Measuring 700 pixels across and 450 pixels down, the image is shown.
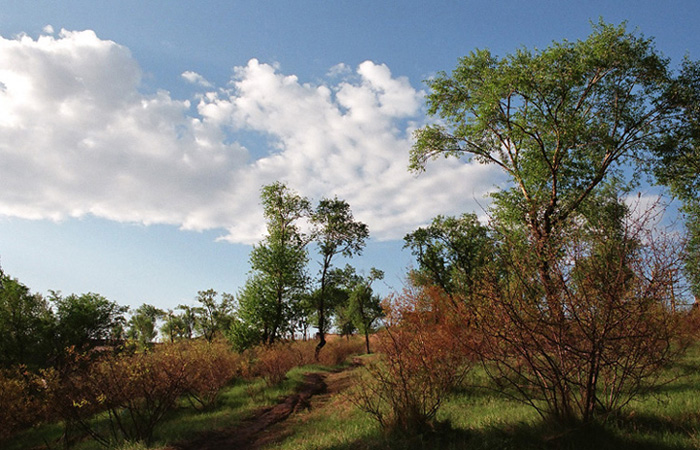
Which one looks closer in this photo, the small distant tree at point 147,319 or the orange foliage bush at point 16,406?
the orange foliage bush at point 16,406

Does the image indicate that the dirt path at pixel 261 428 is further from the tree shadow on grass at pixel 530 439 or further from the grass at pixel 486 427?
the tree shadow on grass at pixel 530 439

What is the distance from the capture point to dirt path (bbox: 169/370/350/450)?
974 centimetres

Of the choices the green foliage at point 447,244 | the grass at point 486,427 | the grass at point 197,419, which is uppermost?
the green foliage at point 447,244

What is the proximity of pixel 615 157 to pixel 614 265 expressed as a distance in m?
9.58

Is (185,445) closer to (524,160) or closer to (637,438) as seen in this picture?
(637,438)

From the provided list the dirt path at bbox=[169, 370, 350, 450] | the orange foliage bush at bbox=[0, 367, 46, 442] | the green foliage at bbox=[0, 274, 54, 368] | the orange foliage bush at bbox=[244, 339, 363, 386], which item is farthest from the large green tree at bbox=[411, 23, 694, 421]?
the green foliage at bbox=[0, 274, 54, 368]

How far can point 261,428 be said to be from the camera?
11.5 m

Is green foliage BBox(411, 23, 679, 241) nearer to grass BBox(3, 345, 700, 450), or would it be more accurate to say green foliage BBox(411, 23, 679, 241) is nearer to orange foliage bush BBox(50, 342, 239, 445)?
grass BBox(3, 345, 700, 450)

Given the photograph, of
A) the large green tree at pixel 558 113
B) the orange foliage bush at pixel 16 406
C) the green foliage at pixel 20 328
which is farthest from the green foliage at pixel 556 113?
the green foliage at pixel 20 328

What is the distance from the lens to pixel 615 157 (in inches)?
525

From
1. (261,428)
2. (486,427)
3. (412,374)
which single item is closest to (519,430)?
(486,427)

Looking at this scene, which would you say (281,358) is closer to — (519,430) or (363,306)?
(519,430)

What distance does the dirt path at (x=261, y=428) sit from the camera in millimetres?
9742

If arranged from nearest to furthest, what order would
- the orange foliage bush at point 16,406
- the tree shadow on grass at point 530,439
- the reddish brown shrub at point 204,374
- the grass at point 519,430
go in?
the tree shadow on grass at point 530,439 < the grass at point 519,430 < the orange foliage bush at point 16,406 < the reddish brown shrub at point 204,374
